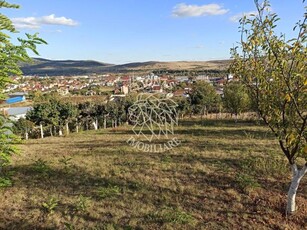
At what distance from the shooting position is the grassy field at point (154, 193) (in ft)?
22.7

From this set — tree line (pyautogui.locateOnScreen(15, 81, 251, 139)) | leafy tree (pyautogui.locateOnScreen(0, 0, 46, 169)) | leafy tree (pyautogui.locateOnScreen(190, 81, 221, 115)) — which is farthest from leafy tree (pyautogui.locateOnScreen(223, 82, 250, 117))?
leafy tree (pyautogui.locateOnScreen(0, 0, 46, 169))

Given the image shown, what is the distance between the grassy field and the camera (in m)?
6.93

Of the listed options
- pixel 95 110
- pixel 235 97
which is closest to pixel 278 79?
pixel 235 97

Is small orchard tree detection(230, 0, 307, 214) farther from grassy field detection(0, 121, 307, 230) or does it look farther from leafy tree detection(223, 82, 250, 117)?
leafy tree detection(223, 82, 250, 117)

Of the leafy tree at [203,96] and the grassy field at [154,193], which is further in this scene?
the leafy tree at [203,96]

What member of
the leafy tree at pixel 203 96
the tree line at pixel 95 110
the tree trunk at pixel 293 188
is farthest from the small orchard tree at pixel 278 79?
the leafy tree at pixel 203 96

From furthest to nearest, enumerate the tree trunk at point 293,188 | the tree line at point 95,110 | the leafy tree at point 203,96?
1. the leafy tree at point 203,96
2. the tree line at point 95,110
3. the tree trunk at point 293,188

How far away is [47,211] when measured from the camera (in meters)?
7.54

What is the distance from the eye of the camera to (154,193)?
855 cm

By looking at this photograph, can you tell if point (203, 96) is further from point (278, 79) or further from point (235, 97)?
point (278, 79)

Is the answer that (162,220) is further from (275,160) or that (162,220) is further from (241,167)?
(275,160)

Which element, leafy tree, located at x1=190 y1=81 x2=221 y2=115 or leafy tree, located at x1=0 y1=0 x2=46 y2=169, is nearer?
leafy tree, located at x1=0 y1=0 x2=46 y2=169

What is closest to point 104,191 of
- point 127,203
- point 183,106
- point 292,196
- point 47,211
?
point 127,203

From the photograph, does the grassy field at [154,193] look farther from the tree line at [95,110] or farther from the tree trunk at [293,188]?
the tree line at [95,110]
